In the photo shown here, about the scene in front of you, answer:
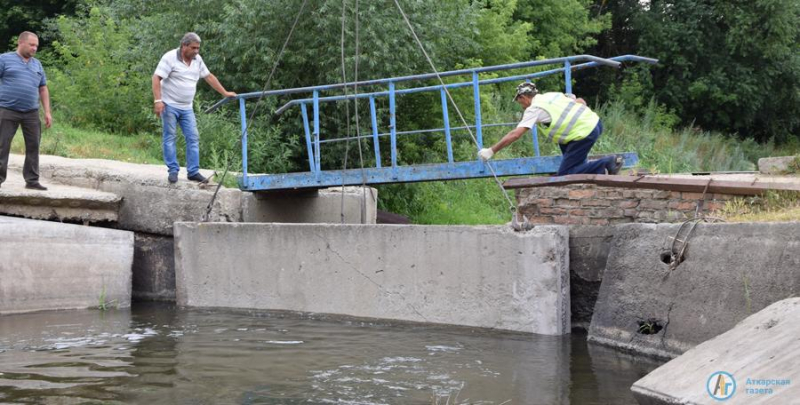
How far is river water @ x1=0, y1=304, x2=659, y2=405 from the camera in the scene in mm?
6250

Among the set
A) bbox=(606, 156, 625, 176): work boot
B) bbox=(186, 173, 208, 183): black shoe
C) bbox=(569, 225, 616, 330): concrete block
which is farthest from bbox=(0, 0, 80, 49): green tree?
bbox=(569, 225, 616, 330): concrete block

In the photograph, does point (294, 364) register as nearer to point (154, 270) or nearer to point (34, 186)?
point (154, 270)

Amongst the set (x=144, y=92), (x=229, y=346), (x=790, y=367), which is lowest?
(x=229, y=346)

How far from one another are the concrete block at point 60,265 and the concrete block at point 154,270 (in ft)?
1.91

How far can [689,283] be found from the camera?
727 centimetres

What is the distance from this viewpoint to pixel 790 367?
4.63 m

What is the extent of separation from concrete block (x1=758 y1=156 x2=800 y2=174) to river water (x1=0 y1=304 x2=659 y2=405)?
3.46 m

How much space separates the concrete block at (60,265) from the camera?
9742 millimetres

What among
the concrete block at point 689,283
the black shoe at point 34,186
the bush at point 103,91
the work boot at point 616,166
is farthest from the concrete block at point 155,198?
the bush at point 103,91

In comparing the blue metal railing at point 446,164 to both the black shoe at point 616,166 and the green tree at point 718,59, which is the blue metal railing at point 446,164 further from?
the green tree at point 718,59

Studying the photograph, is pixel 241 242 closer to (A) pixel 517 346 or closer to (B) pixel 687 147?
(A) pixel 517 346

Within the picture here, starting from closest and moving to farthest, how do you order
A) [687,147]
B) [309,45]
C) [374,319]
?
[374,319]
[309,45]
[687,147]

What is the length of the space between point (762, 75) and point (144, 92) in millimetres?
19545

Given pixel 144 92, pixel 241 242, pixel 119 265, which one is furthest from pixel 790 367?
pixel 144 92
